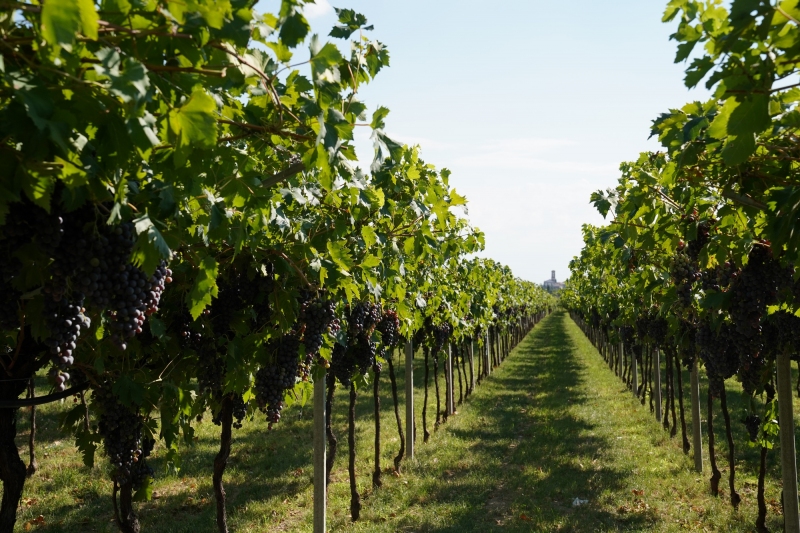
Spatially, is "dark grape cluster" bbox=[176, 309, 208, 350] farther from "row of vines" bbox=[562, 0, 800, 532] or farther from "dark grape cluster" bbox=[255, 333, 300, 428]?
"row of vines" bbox=[562, 0, 800, 532]

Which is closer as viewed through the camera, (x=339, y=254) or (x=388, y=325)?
(x=339, y=254)

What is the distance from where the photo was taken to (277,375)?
5.17 metres

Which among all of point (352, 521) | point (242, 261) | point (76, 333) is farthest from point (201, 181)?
point (352, 521)

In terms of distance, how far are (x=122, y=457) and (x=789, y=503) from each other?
594 centimetres

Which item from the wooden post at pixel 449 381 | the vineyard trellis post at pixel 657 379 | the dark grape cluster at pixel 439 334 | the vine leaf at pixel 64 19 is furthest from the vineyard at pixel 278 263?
the wooden post at pixel 449 381

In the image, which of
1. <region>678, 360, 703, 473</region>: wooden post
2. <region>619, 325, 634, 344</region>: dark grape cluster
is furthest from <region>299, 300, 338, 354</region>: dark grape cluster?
<region>619, 325, 634, 344</region>: dark grape cluster

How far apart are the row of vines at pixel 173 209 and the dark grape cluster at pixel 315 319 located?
1 centimetres

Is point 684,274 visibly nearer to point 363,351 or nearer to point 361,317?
point 361,317

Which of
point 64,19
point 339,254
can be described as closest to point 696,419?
point 339,254

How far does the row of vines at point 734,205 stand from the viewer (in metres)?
2.33

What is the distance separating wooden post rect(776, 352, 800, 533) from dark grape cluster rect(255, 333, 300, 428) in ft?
14.8

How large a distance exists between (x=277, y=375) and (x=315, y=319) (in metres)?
0.56

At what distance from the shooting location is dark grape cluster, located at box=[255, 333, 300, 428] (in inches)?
203

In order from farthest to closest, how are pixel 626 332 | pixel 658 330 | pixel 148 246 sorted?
1. pixel 626 332
2. pixel 658 330
3. pixel 148 246
